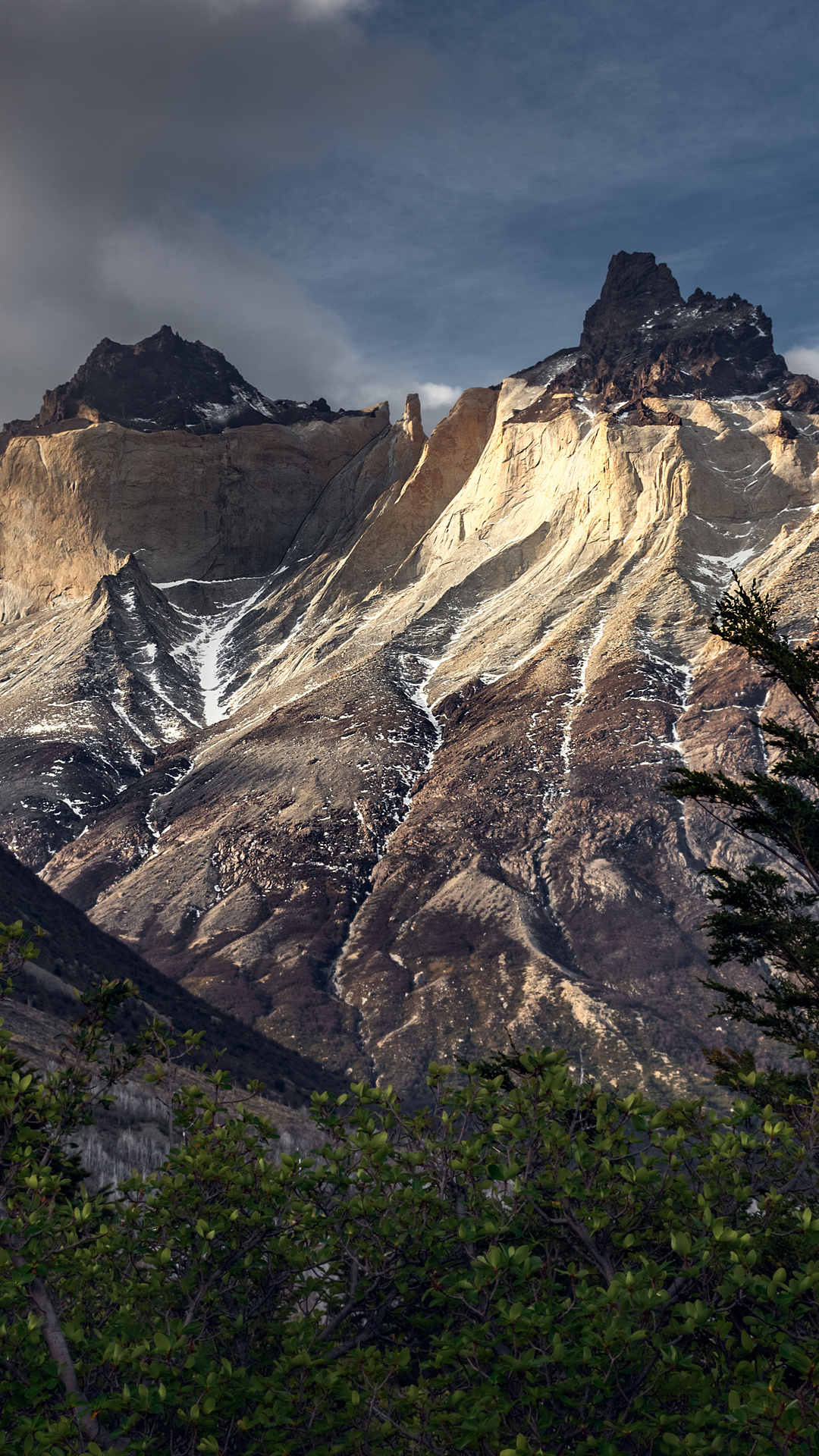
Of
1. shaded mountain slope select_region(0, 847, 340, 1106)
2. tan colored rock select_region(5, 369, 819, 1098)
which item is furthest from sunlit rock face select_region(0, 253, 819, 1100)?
shaded mountain slope select_region(0, 847, 340, 1106)

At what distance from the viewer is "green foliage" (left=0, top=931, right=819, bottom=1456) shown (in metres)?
5.64

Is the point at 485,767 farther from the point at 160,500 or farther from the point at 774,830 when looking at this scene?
the point at 160,500

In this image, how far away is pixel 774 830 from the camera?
1502 centimetres

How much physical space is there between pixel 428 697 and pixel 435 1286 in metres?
114

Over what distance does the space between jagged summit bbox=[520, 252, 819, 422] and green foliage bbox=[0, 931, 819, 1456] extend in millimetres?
157610

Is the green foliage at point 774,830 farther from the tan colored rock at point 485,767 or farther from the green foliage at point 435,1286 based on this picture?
the tan colored rock at point 485,767

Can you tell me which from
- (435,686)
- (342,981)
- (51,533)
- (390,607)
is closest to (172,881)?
(342,981)

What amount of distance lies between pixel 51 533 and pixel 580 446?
9486 centimetres

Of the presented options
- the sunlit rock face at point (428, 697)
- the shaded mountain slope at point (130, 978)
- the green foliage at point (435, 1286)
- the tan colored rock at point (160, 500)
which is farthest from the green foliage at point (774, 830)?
the tan colored rock at point (160, 500)

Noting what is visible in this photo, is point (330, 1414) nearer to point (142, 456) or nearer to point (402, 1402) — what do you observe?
point (402, 1402)

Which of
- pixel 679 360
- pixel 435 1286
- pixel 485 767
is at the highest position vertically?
pixel 679 360

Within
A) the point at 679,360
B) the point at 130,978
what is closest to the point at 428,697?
the point at 130,978

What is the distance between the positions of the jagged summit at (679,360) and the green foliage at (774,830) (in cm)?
14858

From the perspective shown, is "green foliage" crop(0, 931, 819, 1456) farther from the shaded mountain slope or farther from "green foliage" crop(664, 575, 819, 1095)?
the shaded mountain slope
